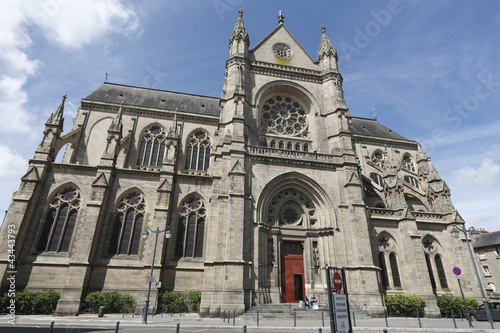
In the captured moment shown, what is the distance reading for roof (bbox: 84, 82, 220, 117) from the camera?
1179 inches

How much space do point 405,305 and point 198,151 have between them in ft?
67.9

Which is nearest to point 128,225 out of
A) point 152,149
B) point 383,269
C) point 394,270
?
point 152,149

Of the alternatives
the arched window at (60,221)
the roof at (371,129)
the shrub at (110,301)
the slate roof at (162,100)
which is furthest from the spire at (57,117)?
the roof at (371,129)

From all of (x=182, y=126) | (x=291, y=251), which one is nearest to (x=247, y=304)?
(x=291, y=251)

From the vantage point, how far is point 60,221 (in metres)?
19.2

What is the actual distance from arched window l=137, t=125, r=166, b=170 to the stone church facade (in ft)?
3.22

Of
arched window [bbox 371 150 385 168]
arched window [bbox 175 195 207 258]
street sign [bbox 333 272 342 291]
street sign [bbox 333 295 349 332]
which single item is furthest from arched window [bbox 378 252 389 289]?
street sign [bbox 333 295 349 332]

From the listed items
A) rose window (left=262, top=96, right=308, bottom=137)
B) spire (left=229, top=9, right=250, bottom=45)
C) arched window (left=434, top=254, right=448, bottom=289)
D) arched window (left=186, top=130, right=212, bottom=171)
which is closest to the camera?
arched window (left=434, top=254, right=448, bottom=289)

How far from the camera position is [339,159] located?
68.6ft

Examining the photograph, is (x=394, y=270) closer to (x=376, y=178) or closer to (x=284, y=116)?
(x=376, y=178)

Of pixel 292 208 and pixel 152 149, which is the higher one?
pixel 152 149

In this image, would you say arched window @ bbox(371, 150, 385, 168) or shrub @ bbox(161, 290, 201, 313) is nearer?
shrub @ bbox(161, 290, 201, 313)

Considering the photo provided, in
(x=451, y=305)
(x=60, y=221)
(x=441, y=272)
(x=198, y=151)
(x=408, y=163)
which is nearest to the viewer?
(x=451, y=305)

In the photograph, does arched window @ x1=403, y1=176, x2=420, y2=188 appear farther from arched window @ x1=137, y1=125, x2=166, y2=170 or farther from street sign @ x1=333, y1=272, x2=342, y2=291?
street sign @ x1=333, y1=272, x2=342, y2=291
